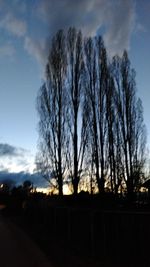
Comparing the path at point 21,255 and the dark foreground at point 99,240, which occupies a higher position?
the dark foreground at point 99,240

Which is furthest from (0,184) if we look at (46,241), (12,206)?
(46,241)

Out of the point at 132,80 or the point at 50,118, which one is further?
the point at 132,80

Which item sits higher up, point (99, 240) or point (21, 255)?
point (99, 240)

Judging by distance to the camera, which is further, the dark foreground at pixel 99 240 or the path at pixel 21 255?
the path at pixel 21 255

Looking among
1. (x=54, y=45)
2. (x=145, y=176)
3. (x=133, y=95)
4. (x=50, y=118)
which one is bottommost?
(x=145, y=176)

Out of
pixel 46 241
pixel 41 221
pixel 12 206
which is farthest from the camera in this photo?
pixel 12 206

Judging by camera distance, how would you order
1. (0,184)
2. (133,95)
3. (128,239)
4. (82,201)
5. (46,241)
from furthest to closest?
(0,184), (133,95), (82,201), (46,241), (128,239)

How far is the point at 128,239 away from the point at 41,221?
15.0 meters

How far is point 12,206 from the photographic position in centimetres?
4347

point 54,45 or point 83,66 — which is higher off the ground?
point 54,45

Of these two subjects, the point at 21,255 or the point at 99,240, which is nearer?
the point at 21,255

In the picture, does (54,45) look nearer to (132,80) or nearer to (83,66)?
(83,66)

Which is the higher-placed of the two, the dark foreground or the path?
the dark foreground

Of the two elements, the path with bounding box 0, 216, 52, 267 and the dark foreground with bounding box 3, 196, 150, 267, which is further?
the path with bounding box 0, 216, 52, 267
